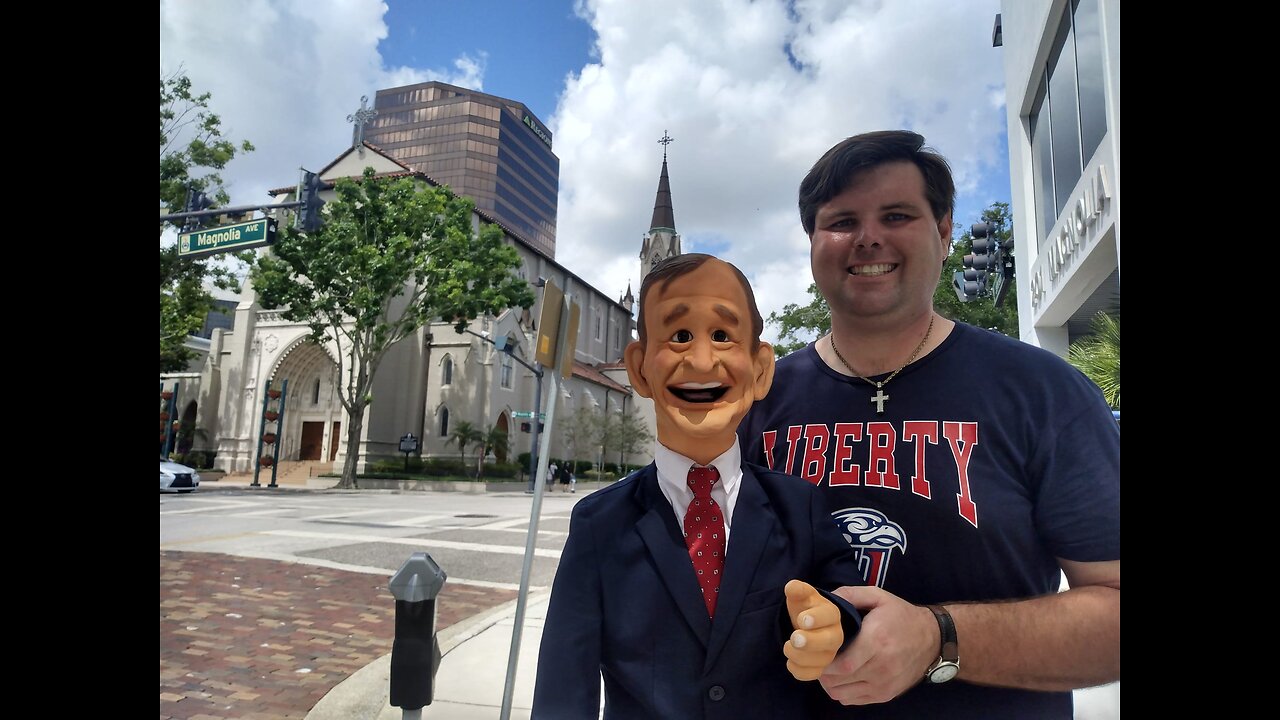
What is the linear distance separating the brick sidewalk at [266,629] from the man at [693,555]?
2241 mm

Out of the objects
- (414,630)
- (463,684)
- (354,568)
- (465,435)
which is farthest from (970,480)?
(465,435)

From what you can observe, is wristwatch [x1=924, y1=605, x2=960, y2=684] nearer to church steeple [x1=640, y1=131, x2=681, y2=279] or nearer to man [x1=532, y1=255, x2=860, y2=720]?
man [x1=532, y1=255, x2=860, y2=720]

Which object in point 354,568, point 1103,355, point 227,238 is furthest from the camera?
point 354,568

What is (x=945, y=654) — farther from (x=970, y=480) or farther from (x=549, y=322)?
(x=549, y=322)

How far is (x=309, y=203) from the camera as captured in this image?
6.82ft

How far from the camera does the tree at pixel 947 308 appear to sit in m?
1.38

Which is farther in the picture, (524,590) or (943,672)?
(524,590)

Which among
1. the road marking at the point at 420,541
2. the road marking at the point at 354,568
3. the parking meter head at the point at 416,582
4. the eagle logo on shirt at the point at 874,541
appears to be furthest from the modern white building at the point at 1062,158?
the road marking at the point at 420,541

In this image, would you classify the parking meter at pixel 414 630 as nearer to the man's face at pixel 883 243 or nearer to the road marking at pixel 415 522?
the man's face at pixel 883 243

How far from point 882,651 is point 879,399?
0.46 metres


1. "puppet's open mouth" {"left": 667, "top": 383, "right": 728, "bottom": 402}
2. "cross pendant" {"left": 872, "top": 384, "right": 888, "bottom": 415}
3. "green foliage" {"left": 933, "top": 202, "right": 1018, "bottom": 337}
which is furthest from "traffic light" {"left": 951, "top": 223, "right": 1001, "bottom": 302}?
"puppet's open mouth" {"left": 667, "top": 383, "right": 728, "bottom": 402}
